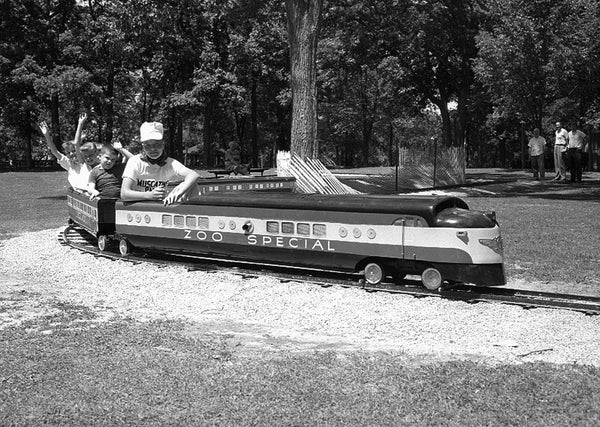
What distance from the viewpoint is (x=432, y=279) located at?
24.0 ft

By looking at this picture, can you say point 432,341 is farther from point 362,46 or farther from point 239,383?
point 362,46

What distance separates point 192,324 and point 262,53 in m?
43.2

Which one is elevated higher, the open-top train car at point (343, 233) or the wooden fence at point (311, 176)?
the wooden fence at point (311, 176)

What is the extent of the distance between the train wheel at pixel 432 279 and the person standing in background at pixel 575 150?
60.7 ft

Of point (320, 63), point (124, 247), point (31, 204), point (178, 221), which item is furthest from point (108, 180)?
point (320, 63)

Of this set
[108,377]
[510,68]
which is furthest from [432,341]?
[510,68]

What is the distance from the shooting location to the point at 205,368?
15.7 feet

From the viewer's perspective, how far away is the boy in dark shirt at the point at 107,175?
11.2 meters

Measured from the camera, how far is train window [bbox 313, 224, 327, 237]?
7996mm

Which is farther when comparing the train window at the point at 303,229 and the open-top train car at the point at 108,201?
the open-top train car at the point at 108,201

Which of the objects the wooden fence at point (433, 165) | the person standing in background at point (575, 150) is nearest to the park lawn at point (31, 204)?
the wooden fence at point (433, 165)

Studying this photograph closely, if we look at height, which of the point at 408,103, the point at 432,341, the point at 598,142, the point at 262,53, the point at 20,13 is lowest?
the point at 432,341

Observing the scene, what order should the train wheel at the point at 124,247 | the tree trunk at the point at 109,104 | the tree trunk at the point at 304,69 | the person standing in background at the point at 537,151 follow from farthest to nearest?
the tree trunk at the point at 109,104 → the person standing in background at the point at 537,151 → the tree trunk at the point at 304,69 → the train wheel at the point at 124,247

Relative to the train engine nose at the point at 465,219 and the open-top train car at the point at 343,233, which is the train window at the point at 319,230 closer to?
the open-top train car at the point at 343,233
